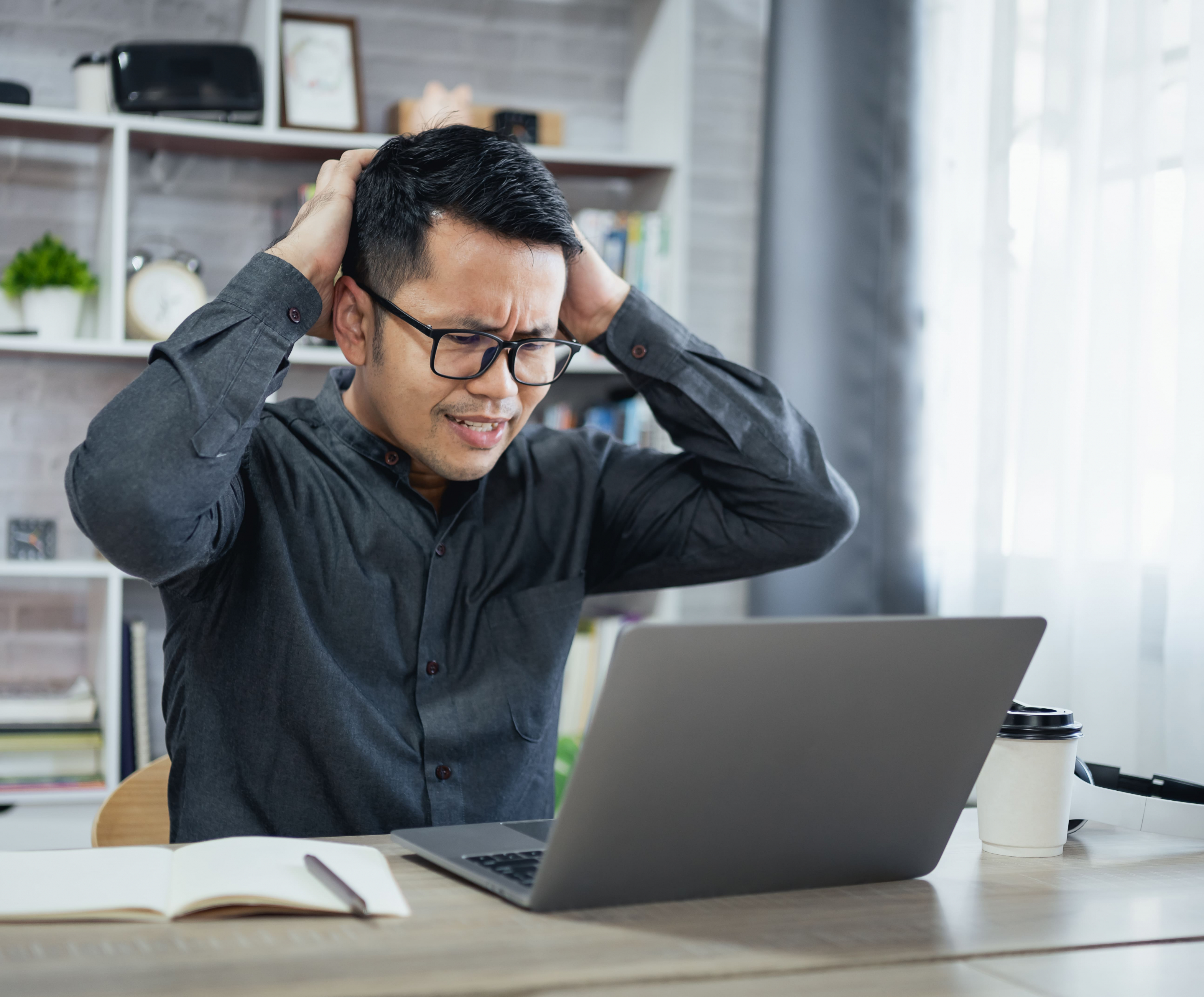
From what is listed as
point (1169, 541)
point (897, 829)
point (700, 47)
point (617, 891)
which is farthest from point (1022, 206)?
point (617, 891)

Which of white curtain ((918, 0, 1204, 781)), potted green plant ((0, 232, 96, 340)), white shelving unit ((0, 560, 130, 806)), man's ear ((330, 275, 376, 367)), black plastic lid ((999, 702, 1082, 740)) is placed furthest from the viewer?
potted green plant ((0, 232, 96, 340))

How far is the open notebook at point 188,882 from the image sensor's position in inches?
30.5

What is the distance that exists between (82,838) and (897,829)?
1788mm

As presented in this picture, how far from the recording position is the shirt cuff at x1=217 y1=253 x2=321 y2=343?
1.21 metres

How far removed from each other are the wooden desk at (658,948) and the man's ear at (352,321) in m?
0.63

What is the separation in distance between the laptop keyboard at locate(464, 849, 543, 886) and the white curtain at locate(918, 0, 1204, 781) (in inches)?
43.2

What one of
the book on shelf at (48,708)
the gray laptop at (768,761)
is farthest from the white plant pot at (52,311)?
the gray laptop at (768,761)

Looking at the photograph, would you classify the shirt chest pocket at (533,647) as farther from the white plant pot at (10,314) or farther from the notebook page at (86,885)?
the white plant pot at (10,314)

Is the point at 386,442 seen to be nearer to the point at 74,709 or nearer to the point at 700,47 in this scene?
the point at 74,709

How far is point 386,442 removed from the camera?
1401 mm

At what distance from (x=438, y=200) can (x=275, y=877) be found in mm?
727

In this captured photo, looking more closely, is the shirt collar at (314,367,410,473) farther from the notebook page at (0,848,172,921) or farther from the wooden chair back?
the notebook page at (0,848,172,921)

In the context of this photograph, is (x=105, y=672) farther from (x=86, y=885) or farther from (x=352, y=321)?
(x=86, y=885)

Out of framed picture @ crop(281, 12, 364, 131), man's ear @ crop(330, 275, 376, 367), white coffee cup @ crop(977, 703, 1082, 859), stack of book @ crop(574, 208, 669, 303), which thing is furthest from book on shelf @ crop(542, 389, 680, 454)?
white coffee cup @ crop(977, 703, 1082, 859)
